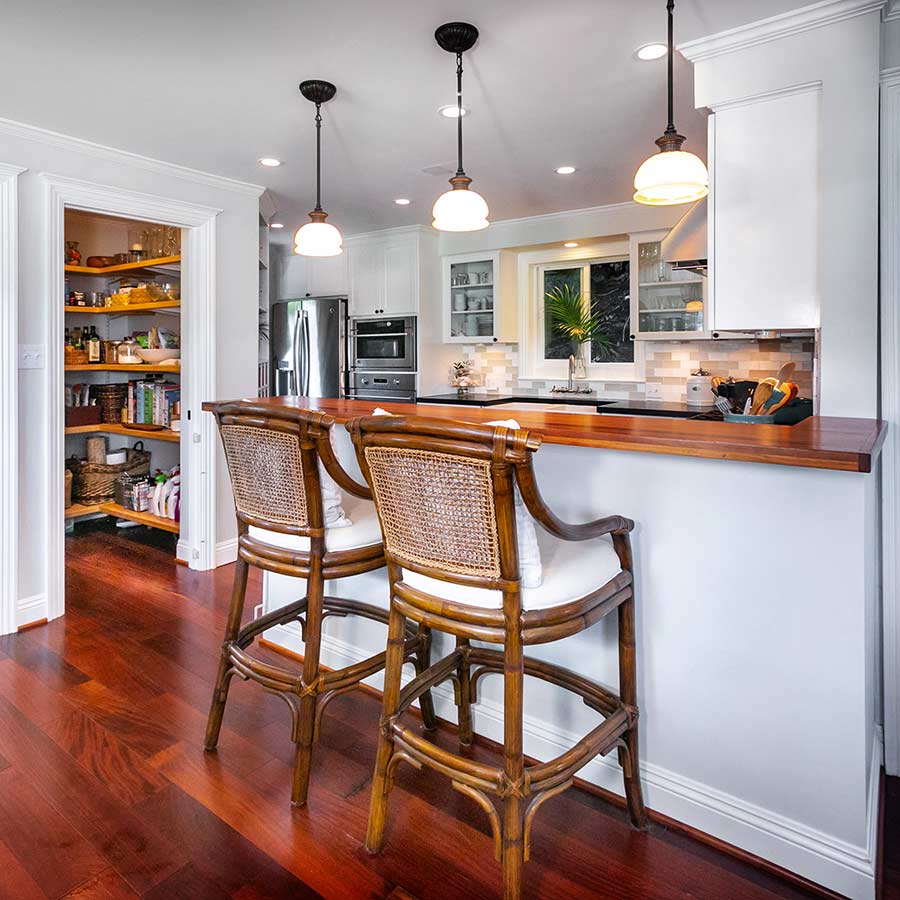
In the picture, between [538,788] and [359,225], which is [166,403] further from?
[538,788]

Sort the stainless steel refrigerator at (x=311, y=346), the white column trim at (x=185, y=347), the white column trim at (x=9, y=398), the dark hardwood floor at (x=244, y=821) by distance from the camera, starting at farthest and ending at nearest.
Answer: the stainless steel refrigerator at (x=311, y=346) → the white column trim at (x=185, y=347) → the white column trim at (x=9, y=398) → the dark hardwood floor at (x=244, y=821)

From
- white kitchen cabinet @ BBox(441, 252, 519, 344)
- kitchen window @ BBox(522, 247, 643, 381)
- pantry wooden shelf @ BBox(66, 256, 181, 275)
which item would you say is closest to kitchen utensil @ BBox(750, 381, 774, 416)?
kitchen window @ BBox(522, 247, 643, 381)

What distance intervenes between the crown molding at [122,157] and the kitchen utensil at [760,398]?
3.08 m

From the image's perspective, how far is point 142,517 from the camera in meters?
4.49

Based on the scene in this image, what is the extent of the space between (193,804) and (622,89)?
2.89 metres

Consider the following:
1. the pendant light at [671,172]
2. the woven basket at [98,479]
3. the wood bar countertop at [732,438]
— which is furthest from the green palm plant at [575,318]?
the woven basket at [98,479]

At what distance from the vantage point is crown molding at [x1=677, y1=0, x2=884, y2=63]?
2.00 meters

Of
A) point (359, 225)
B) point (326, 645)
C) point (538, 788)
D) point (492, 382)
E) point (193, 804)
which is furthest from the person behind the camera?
point (492, 382)

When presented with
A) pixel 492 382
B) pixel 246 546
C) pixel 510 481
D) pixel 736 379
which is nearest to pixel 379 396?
pixel 492 382

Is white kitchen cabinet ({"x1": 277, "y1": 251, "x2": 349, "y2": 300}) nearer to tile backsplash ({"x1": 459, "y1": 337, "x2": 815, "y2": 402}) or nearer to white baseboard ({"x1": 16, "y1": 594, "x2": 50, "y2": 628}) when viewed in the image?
tile backsplash ({"x1": 459, "y1": 337, "x2": 815, "y2": 402})

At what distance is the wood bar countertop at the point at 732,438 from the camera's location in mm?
1320

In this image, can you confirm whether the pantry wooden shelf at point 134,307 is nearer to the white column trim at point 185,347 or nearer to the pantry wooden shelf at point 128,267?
the pantry wooden shelf at point 128,267

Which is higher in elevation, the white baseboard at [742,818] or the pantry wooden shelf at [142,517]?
the pantry wooden shelf at [142,517]

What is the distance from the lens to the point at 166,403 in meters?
4.48
